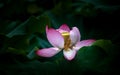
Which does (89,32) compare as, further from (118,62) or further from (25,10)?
(25,10)

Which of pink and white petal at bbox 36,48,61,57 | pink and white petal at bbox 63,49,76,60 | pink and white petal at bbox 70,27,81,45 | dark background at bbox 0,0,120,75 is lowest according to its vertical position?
dark background at bbox 0,0,120,75

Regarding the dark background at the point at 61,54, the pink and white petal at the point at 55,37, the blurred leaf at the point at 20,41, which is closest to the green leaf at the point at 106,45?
the dark background at the point at 61,54

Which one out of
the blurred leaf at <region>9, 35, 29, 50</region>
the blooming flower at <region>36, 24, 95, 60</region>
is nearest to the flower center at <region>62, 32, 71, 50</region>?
the blooming flower at <region>36, 24, 95, 60</region>

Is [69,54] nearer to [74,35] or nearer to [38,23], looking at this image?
[74,35]

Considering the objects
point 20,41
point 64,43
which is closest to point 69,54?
point 64,43

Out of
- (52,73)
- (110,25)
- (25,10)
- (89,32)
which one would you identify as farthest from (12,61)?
(25,10)

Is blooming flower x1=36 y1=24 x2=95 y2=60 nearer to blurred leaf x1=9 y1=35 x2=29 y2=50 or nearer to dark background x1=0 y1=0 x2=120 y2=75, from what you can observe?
dark background x1=0 y1=0 x2=120 y2=75

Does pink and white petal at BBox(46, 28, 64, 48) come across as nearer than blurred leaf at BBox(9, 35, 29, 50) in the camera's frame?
Yes

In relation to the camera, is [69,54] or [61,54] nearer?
[69,54]

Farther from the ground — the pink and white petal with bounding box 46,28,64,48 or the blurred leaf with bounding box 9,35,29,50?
the pink and white petal with bounding box 46,28,64,48

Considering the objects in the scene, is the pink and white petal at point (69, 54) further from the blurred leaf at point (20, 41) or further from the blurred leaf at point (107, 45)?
the blurred leaf at point (20, 41)
